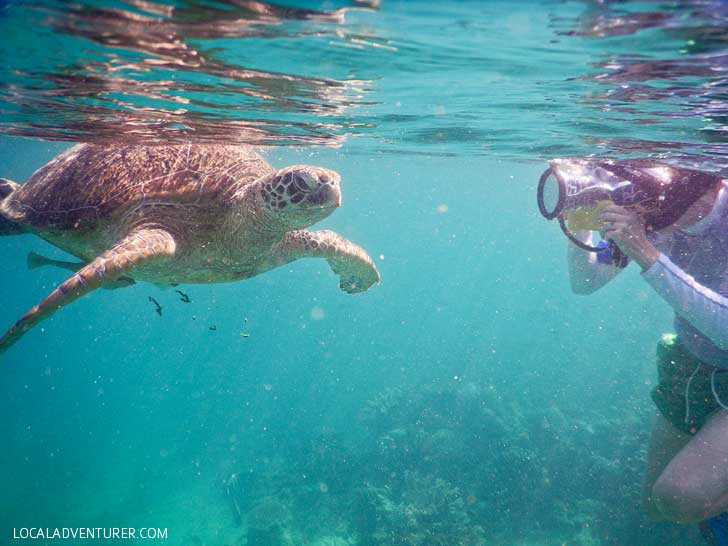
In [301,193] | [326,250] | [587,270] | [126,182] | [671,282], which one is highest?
[301,193]

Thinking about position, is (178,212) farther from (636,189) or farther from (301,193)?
(636,189)

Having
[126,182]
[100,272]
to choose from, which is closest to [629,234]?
[100,272]

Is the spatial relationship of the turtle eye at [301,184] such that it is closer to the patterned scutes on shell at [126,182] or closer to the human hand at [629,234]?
the patterned scutes on shell at [126,182]

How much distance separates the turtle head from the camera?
12.6 feet

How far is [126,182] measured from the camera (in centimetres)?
505

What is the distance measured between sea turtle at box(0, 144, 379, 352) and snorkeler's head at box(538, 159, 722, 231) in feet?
6.41

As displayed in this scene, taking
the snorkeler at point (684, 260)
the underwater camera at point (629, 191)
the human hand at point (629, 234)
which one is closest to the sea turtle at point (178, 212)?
the underwater camera at point (629, 191)

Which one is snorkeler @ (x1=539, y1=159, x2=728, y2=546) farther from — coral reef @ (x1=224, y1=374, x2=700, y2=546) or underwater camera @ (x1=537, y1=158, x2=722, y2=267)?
coral reef @ (x1=224, y1=374, x2=700, y2=546)

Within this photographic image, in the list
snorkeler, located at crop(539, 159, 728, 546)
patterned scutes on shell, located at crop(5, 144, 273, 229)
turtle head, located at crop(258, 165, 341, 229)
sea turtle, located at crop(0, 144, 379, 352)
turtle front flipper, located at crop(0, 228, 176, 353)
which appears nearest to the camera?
turtle front flipper, located at crop(0, 228, 176, 353)

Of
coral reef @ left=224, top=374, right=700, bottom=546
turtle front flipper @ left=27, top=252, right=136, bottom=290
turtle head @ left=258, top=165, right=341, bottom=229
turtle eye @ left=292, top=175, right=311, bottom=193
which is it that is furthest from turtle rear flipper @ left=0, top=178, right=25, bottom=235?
coral reef @ left=224, top=374, right=700, bottom=546

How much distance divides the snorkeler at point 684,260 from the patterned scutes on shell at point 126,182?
3491mm

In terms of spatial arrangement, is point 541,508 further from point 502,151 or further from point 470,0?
point 470,0

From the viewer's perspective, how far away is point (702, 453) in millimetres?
3580

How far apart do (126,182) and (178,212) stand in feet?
2.73
